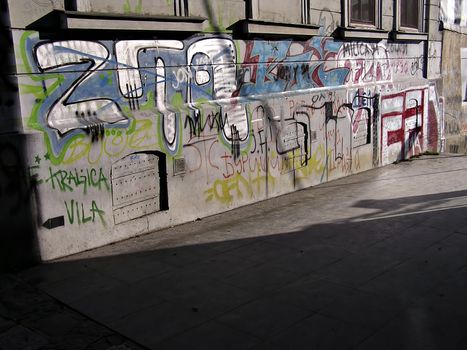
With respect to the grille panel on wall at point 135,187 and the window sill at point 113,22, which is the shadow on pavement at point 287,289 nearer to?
the grille panel on wall at point 135,187

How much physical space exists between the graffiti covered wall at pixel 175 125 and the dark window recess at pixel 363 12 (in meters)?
0.69

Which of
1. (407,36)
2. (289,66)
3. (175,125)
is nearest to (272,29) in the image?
(289,66)

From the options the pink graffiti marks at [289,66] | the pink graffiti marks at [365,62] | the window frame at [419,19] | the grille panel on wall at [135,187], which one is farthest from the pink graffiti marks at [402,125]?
the grille panel on wall at [135,187]

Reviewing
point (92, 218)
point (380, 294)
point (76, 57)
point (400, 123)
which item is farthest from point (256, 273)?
point (400, 123)

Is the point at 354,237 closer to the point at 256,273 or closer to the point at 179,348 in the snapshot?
the point at 256,273

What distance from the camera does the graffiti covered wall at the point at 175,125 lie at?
22.3ft

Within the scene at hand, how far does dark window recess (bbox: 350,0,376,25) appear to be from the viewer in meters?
12.5

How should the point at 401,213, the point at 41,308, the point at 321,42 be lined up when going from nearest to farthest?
the point at 41,308 < the point at 401,213 < the point at 321,42

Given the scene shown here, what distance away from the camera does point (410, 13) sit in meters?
15.0

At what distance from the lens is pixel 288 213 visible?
30.5 ft

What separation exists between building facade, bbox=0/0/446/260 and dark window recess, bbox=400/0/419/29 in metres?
1.59

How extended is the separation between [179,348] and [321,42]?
8.44 m

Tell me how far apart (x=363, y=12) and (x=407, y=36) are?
207 centimetres

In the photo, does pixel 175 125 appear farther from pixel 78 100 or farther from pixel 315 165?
pixel 315 165
